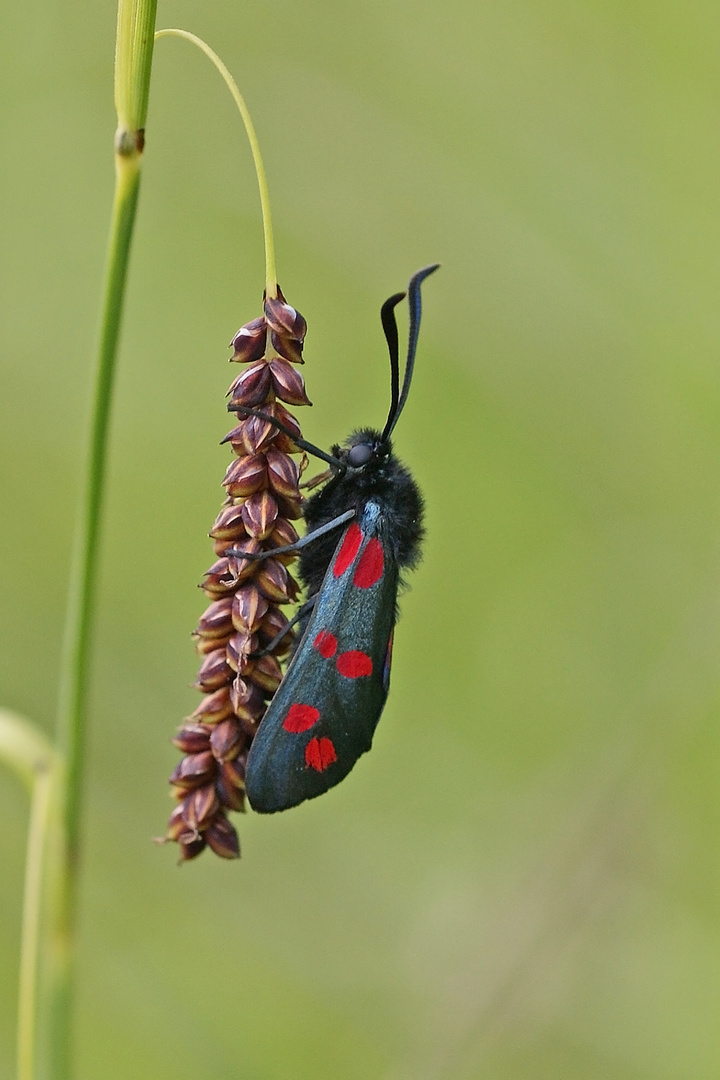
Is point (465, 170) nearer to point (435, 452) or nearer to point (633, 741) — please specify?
point (435, 452)

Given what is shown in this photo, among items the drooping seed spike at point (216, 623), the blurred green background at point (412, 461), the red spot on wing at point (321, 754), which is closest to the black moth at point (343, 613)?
the red spot on wing at point (321, 754)

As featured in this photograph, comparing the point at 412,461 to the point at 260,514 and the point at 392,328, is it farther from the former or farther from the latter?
the point at 260,514

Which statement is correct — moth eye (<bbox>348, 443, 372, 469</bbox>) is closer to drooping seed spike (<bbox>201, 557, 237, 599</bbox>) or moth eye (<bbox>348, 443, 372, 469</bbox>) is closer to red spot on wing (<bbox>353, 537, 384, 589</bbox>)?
red spot on wing (<bbox>353, 537, 384, 589</bbox>)

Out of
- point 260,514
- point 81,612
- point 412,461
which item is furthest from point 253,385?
point 412,461

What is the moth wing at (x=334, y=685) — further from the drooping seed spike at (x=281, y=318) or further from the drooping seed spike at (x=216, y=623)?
the drooping seed spike at (x=281, y=318)

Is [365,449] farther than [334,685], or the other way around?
[365,449]

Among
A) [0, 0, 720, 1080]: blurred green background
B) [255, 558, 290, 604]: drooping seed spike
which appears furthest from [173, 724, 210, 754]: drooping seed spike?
[0, 0, 720, 1080]: blurred green background
